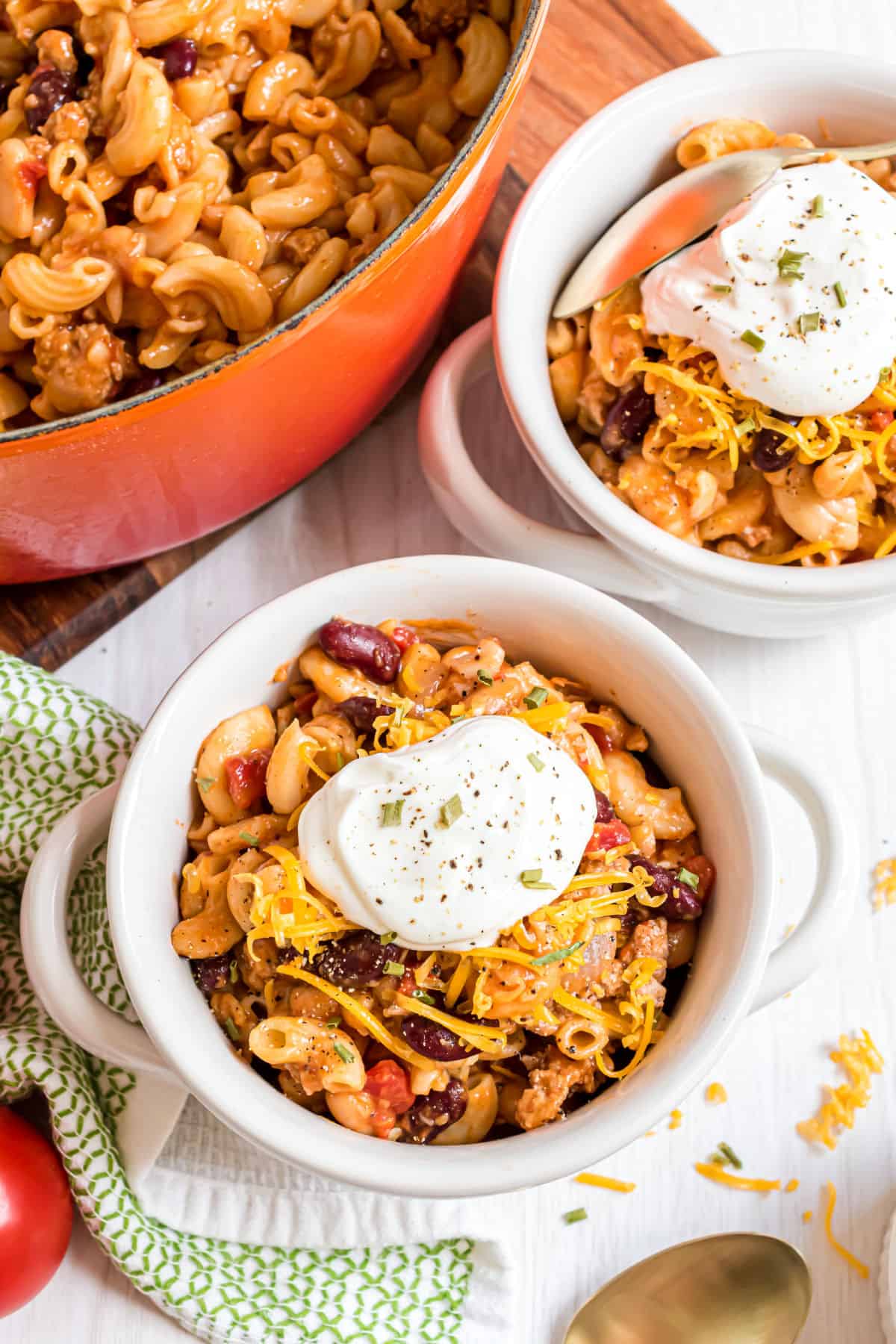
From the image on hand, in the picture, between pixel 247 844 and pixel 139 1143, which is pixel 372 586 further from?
pixel 139 1143

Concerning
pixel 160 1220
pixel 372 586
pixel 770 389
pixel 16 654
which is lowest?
pixel 160 1220

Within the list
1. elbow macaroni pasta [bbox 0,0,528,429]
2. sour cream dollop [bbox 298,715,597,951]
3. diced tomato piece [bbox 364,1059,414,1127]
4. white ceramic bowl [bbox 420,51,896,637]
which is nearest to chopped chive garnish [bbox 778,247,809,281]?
white ceramic bowl [bbox 420,51,896,637]

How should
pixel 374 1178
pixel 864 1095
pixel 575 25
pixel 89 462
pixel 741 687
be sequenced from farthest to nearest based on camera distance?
1. pixel 575 25
2. pixel 741 687
3. pixel 864 1095
4. pixel 89 462
5. pixel 374 1178

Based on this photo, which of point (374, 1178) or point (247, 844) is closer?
point (374, 1178)

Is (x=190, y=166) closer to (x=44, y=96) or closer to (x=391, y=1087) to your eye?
(x=44, y=96)

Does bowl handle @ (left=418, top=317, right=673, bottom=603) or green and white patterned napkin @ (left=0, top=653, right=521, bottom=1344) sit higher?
bowl handle @ (left=418, top=317, right=673, bottom=603)

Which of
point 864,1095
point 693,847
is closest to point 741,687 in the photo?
point 693,847

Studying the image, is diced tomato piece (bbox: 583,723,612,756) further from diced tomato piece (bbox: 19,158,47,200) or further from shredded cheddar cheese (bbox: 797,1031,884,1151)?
diced tomato piece (bbox: 19,158,47,200)
